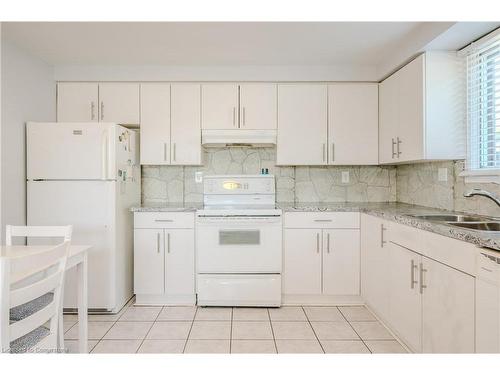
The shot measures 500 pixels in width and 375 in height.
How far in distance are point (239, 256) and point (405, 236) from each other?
4.61 ft

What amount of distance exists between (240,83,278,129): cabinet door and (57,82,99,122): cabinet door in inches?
56.8

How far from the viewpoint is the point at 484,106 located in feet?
7.60

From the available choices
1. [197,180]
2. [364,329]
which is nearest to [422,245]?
[364,329]

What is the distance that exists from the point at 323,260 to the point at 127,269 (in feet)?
5.91

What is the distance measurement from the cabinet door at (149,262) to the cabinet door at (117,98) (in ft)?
3.83

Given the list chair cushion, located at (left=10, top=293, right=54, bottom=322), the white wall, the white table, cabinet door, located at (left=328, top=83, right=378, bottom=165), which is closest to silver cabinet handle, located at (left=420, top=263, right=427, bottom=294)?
cabinet door, located at (left=328, top=83, right=378, bottom=165)

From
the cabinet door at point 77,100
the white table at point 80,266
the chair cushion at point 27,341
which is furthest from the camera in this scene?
the cabinet door at point 77,100

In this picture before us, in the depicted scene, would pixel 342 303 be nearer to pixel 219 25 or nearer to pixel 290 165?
pixel 290 165

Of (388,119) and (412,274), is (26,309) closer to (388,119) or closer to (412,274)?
(412,274)

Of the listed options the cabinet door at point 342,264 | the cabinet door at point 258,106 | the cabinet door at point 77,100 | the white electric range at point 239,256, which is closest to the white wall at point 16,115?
the cabinet door at point 77,100

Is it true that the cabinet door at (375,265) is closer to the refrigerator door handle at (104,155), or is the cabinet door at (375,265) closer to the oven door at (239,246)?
the oven door at (239,246)

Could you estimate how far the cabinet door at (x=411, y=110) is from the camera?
2.51 m

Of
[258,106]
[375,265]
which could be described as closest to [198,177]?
[258,106]
